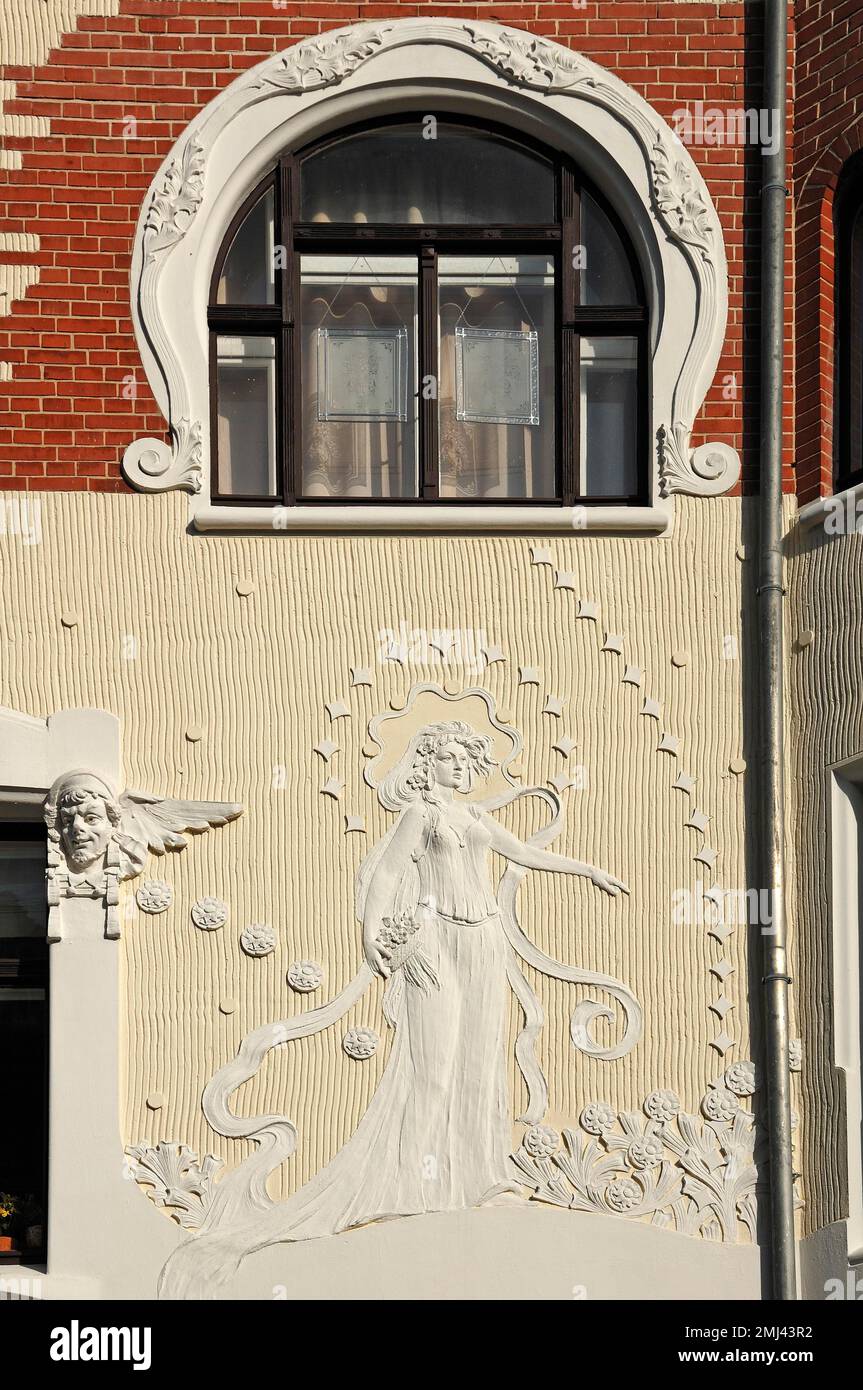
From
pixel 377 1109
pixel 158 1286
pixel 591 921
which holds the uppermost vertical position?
pixel 591 921

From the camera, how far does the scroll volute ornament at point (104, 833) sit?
10.8 metres

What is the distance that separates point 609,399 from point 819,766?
223 cm

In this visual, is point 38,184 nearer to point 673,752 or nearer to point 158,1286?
point 673,752

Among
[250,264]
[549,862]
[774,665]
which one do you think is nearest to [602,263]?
[250,264]

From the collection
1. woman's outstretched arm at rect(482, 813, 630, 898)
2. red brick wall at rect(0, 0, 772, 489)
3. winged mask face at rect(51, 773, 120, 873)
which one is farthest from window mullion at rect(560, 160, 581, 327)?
winged mask face at rect(51, 773, 120, 873)

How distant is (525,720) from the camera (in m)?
11.1

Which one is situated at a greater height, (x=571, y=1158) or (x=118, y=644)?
(x=118, y=644)

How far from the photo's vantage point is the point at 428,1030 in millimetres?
10703

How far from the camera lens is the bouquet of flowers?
10.8 m

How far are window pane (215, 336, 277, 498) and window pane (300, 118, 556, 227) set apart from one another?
2.60 ft

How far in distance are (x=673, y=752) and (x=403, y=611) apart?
1516 mm

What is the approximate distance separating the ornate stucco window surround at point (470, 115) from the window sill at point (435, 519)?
0.01m

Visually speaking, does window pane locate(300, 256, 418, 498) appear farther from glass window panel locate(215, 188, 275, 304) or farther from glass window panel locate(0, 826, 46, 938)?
glass window panel locate(0, 826, 46, 938)

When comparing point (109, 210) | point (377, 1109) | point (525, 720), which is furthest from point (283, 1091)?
point (109, 210)
